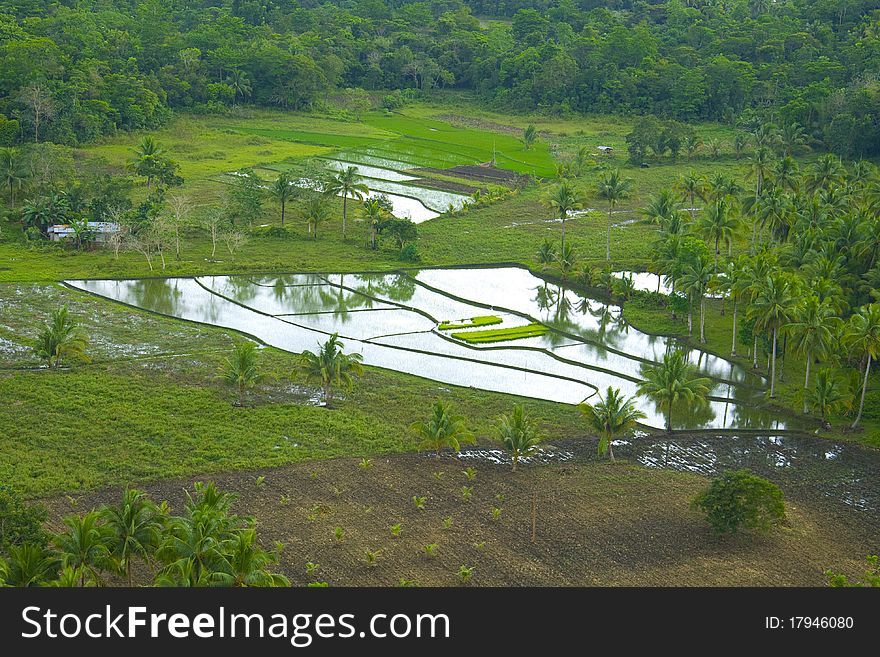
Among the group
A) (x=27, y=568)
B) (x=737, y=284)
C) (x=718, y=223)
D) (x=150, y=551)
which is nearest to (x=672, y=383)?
(x=737, y=284)

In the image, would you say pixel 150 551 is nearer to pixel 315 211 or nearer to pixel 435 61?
pixel 315 211

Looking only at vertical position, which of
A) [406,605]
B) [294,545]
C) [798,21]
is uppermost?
[798,21]

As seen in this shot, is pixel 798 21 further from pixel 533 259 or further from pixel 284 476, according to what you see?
pixel 284 476

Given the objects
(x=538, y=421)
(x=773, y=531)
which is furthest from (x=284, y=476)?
(x=773, y=531)

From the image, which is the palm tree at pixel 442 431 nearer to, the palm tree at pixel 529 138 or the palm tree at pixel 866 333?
the palm tree at pixel 866 333

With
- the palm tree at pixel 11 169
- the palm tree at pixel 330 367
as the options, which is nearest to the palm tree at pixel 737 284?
the palm tree at pixel 330 367

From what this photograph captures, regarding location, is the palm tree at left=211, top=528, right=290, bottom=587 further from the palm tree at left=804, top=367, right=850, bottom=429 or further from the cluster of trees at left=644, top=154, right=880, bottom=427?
the cluster of trees at left=644, top=154, right=880, bottom=427
